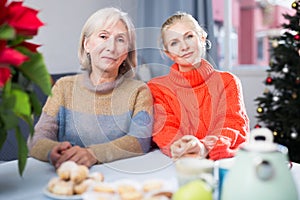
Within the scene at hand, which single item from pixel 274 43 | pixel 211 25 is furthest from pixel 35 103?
pixel 211 25

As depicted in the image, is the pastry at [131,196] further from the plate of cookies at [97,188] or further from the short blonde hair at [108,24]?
the short blonde hair at [108,24]

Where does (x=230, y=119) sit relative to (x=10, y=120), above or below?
below

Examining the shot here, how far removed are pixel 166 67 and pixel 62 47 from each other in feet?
7.51

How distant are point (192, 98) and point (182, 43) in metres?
0.18

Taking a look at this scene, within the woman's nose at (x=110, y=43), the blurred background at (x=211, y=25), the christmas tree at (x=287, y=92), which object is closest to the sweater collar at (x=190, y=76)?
the woman's nose at (x=110, y=43)

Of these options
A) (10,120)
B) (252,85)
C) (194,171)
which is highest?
→ (10,120)

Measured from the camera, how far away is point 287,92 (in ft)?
10.2

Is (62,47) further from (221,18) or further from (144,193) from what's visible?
(144,193)

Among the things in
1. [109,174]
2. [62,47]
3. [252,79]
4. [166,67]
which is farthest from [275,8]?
[109,174]

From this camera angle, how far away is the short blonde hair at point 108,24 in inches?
52.4

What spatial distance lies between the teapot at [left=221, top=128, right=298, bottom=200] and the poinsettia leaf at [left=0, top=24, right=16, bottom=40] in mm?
455

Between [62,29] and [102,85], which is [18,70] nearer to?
[102,85]

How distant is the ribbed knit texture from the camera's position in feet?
4.26

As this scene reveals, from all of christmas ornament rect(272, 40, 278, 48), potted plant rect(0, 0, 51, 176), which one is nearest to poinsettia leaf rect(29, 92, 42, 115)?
potted plant rect(0, 0, 51, 176)
